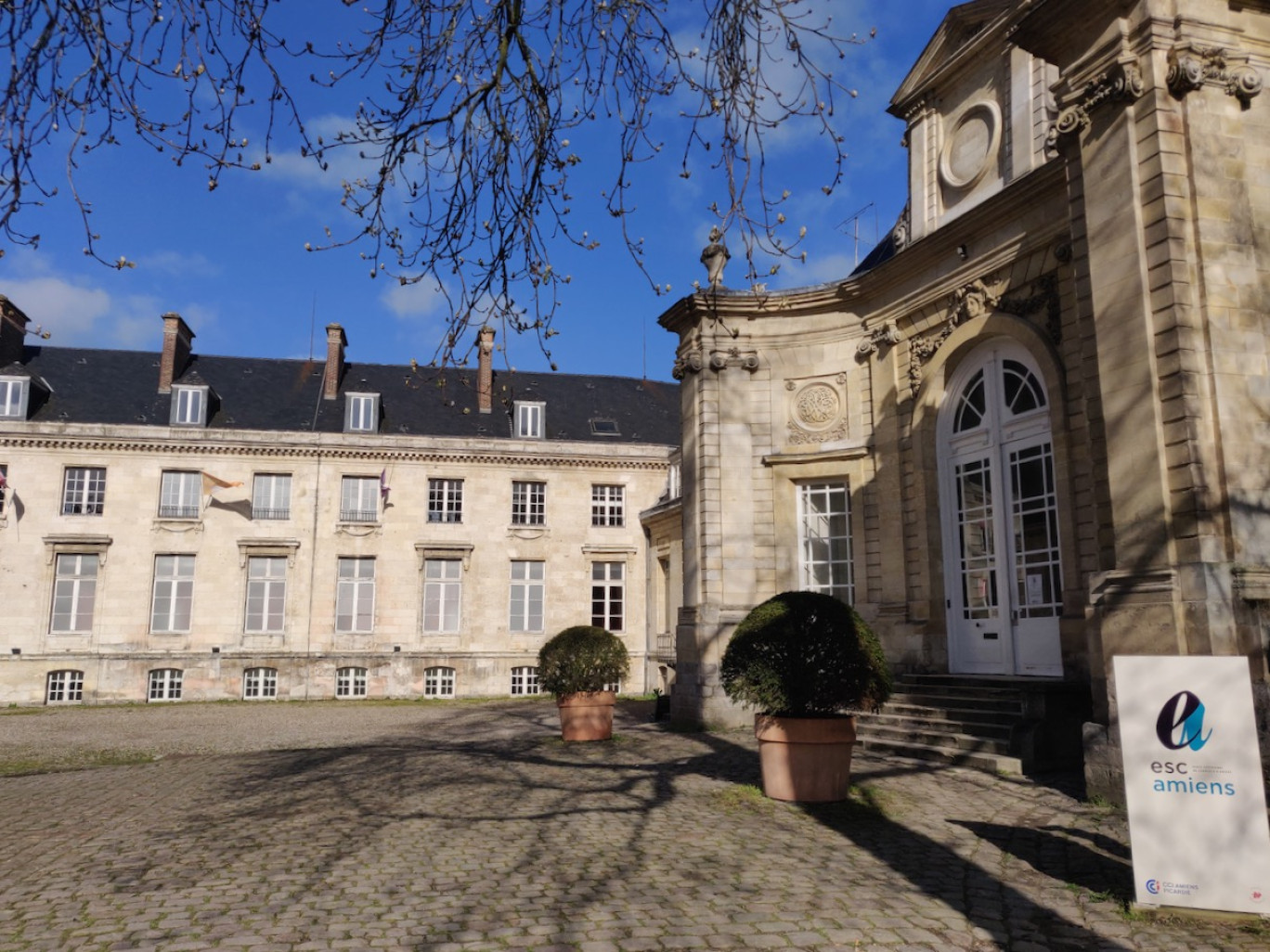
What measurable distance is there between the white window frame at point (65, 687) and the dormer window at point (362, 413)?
9540 millimetres

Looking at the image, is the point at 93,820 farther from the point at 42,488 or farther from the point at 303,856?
the point at 42,488

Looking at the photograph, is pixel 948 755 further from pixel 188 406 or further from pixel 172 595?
pixel 188 406

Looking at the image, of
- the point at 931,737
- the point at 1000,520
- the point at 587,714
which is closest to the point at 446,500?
the point at 587,714

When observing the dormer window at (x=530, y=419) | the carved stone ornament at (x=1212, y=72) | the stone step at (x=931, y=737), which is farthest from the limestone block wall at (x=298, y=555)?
the carved stone ornament at (x=1212, y=72)

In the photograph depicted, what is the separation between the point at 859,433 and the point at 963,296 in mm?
2611

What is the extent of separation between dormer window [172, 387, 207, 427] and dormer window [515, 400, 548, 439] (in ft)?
29.3

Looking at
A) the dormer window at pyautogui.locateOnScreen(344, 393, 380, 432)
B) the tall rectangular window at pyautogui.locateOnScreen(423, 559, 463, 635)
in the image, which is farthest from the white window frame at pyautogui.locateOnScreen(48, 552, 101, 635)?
the tall rectangular window at pyautogui.locateOnScreen(423, 559, 463, 635)

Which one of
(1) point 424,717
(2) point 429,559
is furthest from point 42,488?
(1) point 424,717

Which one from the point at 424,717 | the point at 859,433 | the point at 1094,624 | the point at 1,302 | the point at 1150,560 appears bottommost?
the point at 424,717

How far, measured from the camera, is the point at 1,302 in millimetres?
27578

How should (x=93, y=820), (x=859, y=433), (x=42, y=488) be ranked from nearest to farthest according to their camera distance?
(x=93, y=820), (x=859, y=433), (x=42, y=488)

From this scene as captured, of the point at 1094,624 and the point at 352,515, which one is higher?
the point at 352,515

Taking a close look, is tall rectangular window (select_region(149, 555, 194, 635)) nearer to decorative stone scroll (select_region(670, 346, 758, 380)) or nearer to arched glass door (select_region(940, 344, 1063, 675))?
decorative stone scroll (select_region(670, 346, 758, 380))

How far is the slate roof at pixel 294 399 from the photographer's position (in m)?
27.7
